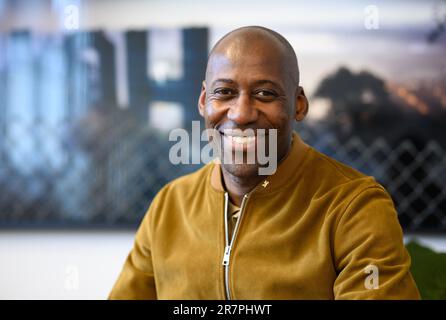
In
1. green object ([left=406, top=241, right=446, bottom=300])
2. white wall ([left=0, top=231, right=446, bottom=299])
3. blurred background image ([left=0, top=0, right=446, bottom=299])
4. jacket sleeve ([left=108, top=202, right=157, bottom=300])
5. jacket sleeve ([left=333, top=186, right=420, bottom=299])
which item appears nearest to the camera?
jacket sleeve ([left=333, top=186, right=420, bottom=299])

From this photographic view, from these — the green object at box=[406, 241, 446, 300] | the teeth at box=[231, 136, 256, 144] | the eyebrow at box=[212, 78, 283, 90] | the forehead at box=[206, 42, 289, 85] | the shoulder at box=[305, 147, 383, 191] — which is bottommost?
the green object at box=[406, 241, 446, 300]

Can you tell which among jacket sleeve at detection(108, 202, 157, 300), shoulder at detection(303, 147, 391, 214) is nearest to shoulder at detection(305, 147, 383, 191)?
shoulder at detection(303, 147, 391, 214)

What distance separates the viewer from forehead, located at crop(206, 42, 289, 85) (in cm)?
85

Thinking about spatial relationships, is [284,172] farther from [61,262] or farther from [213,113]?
[61,262]

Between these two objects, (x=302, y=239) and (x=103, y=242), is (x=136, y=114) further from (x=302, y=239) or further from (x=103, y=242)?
(x=302, y=239)

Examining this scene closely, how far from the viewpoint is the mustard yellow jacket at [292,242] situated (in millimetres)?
818

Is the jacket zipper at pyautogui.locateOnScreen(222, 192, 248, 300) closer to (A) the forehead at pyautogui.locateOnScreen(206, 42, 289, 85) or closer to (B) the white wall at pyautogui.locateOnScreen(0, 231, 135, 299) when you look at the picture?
(A) the forehead at pyautogui.locateOnScreen(206, 42, 289, 85)

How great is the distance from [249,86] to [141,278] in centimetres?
44

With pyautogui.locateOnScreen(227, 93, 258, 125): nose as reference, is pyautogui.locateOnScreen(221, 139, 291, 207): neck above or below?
below

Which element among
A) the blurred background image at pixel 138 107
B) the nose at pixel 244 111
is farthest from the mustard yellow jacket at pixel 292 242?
the blurred background image at pixel 138 107

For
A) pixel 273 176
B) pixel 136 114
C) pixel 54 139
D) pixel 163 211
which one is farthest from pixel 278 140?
pixel 54 139

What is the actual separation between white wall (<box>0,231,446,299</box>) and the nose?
51.5 inches

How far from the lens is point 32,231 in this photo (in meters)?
2.12

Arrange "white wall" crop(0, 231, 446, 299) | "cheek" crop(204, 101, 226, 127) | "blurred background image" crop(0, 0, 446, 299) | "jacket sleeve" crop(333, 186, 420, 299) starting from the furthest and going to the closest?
"white wall" crop(0, 231, 446, 299) < "blurred background image" crop(0, 0, 446, 299) < "cheek" crop(204, 101, 226, 127) < "jacket sleeve" crop(333, 186, 420, 299)
